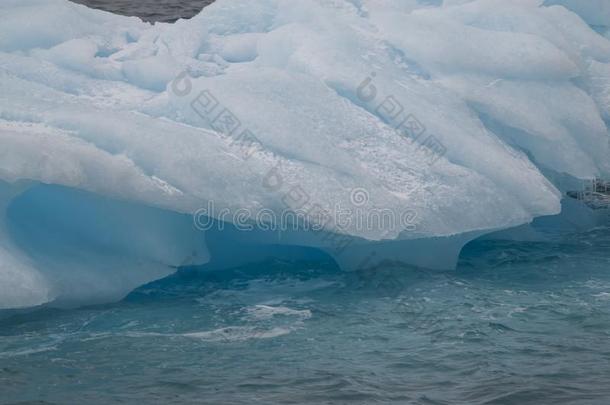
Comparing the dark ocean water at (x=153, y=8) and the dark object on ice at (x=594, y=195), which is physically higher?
the dark ocean water at (x=153, y=8)

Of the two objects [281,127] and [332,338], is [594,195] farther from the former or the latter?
[332,338]

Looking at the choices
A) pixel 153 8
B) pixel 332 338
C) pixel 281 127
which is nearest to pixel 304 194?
pixel 281 127

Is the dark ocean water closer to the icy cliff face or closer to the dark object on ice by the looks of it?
the icy cliff face

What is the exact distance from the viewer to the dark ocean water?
1435cm

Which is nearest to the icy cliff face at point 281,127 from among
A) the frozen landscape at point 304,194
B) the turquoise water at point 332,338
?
the frozen landscape at point 304,194

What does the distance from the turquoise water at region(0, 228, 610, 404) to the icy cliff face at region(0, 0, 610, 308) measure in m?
0.29

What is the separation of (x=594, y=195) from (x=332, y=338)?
4.45 m

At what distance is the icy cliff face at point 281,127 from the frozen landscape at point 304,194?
2 centimetres

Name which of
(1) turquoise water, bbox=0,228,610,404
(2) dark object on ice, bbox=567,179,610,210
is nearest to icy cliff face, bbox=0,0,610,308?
(1) turquoise water, bbox=0,228,610,404

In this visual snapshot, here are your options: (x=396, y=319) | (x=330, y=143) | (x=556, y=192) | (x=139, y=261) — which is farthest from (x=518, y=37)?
(x=139, y=261)

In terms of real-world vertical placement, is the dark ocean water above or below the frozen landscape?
above

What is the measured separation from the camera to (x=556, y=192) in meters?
7.23

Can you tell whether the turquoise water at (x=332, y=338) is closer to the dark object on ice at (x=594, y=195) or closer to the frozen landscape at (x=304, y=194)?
the frozen landscape at (x=304, y=194)

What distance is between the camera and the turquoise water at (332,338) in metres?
4.62
